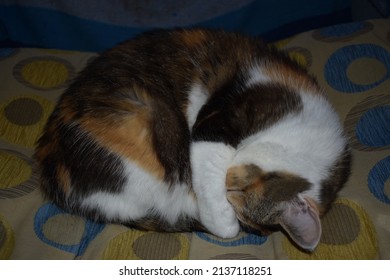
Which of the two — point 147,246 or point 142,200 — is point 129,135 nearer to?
point 142,200

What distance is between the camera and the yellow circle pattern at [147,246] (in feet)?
4.18

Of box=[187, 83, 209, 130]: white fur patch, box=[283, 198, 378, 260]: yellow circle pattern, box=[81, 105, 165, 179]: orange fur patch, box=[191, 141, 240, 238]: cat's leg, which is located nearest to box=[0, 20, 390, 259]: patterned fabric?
box=[283, 198, 378, 260]: yellow circle pattern

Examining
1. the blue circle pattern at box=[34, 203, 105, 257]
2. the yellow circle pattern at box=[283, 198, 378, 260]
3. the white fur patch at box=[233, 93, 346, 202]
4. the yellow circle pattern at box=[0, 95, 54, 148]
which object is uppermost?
the white fur patch at box=[233, 93, 346, 202]

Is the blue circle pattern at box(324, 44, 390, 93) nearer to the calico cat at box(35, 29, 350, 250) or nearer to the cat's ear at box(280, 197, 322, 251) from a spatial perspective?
the calico cat at box(35, 29, 350, 250)

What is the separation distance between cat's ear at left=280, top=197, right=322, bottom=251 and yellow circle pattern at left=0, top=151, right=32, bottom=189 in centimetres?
82

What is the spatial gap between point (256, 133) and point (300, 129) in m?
0.12

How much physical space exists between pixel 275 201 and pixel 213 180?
173 mm

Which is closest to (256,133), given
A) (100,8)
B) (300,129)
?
(300,129)

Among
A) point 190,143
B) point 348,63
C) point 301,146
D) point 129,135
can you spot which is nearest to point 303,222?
point 301,146

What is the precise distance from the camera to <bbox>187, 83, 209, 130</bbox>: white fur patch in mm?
1342

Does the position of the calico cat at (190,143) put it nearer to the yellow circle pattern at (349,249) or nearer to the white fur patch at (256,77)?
the white fur patch at (256,77)

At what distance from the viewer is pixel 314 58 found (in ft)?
5.64

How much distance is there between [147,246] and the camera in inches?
50.9
